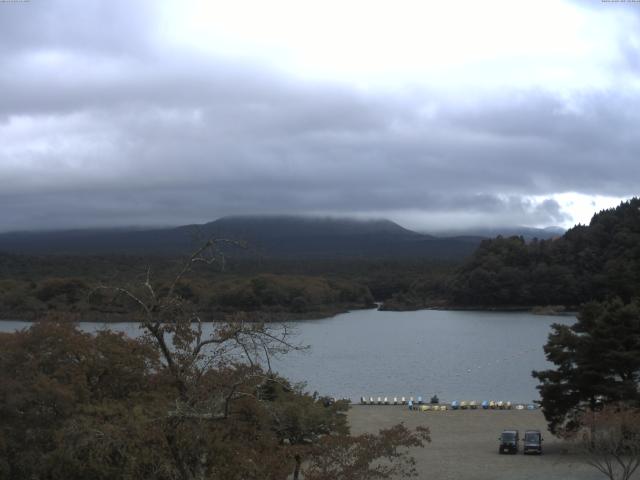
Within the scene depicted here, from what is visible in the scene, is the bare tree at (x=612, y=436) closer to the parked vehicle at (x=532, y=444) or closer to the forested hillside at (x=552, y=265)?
the parked vehicle at (x=532, y=444)

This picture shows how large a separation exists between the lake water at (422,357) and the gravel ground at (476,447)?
523 centimetres

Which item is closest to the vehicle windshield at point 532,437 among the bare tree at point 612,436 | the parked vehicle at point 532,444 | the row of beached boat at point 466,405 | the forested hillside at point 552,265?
the parked vehicle at point 532,444

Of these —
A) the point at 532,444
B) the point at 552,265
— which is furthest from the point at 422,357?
the point at 552,265

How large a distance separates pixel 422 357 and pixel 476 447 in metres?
35.2

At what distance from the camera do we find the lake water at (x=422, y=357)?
152ft

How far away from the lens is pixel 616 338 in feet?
80.9

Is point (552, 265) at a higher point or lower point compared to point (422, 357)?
higher

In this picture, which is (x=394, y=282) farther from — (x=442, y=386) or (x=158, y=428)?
(x=158, y=428)

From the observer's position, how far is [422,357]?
62.5 meters

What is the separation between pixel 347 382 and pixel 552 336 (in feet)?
79.2

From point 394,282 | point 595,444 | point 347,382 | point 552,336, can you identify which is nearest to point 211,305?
point 347,382

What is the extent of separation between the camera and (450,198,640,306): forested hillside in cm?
10856

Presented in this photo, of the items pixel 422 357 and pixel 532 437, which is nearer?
pixel 532 437

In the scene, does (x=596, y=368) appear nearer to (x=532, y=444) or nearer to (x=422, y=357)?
(x=532, y=444)
